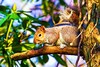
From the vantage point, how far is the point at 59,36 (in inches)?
48.9

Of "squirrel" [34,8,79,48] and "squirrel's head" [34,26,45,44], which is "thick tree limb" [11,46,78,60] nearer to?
"squirrel" [34,8,79,48]

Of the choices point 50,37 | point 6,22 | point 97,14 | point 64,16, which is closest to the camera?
point 97,14

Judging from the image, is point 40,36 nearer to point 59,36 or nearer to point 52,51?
point 59,36

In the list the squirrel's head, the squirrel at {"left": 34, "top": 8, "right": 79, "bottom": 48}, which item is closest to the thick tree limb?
the squirrel at {"left": 34, "top": 8, "right": 79, "bottom": 48}

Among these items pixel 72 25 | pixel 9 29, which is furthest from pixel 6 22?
pixel 72 25

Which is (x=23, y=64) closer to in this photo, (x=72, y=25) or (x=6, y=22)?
(x=6, y=22)

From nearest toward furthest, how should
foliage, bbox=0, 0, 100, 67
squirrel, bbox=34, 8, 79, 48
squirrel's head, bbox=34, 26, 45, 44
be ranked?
1. foliage, bbox=0, 0, 100, 67
2. squirrel, bbox=34, 8, 79, 48
3. squirrel's head, bbox=34, 26, 45, 44

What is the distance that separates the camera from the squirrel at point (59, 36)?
47.3 inches

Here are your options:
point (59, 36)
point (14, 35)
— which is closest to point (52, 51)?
point (59, 36)

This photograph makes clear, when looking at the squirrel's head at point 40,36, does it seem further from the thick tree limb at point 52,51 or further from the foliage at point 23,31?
the thick tree limb at point 52,51

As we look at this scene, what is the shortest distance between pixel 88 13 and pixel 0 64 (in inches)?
18.0

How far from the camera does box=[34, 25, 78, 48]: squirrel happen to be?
120cm

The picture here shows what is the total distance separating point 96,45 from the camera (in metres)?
1.05

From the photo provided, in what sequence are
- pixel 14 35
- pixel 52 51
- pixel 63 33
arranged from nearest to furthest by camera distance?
pixel 52 51, pixel 63 33, pixel 14 35
